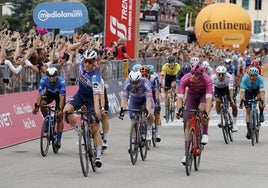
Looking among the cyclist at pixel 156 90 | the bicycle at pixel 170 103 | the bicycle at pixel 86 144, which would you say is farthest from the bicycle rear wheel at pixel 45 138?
the bicycle at pixel 170 103

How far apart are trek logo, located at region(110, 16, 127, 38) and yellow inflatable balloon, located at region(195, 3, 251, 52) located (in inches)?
1258

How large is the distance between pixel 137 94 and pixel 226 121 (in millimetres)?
3770

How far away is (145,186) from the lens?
43.0 feet

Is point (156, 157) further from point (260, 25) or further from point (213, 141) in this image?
point (260, 25)

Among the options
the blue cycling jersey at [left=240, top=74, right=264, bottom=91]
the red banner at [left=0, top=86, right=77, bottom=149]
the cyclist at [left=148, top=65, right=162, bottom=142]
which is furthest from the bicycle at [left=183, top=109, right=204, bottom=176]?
the blue cycling jersey at [left=240, top=74, right=264, bottom=91]

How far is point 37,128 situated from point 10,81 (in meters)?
1.25

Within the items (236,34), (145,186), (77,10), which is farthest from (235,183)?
(236,34)

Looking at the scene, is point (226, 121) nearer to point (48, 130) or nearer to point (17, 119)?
point (17, 119)

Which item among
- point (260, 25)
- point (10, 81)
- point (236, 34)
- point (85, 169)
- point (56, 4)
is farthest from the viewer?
point (260, 25)

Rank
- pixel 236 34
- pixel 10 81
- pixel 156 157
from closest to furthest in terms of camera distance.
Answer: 1. pixel 156 157
2. pixel 10 81
3. pixel 236 34

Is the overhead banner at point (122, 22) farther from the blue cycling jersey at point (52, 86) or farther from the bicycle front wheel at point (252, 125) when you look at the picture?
the blue cycling jersey at point (52, 86)

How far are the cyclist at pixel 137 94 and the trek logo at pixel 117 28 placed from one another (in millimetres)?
15763

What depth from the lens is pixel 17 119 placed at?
19.2 m

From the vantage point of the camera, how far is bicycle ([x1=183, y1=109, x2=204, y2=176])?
14.5 metres
